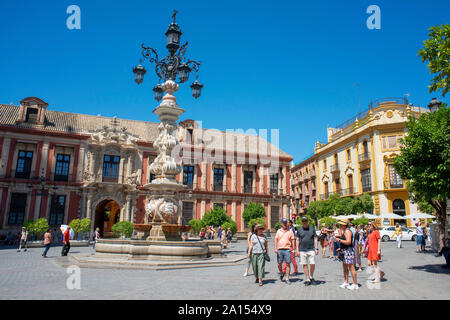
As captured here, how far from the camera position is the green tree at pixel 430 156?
856 centimetres

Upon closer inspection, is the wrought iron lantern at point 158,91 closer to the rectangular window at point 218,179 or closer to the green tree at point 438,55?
the green tree at point 438,55

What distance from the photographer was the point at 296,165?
5134 cm

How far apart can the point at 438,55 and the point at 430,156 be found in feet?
9.16

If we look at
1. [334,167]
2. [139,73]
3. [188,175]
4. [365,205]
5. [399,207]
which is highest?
[334,167]

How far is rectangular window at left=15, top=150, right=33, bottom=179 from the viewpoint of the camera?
26203mm

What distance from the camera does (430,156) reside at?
892cm

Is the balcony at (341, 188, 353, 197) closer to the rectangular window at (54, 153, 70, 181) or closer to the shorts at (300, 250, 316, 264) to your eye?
the rectangular window at (54, 153, 70, 181)

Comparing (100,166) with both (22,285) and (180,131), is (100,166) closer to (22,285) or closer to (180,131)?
(180,131)

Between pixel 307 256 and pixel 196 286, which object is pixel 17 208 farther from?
pixel 307 256

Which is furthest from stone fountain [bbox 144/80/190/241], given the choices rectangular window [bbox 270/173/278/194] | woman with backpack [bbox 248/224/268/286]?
rectangular window [bbox 270/173/278/194]

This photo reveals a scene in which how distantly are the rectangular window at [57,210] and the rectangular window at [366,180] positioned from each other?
2888 centimetres

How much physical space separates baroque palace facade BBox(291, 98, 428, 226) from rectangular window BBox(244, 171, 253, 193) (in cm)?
1081

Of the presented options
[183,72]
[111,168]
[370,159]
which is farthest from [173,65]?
[370,159]

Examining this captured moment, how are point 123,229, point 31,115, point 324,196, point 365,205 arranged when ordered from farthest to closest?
point 324,196 → point 365,205 → point 31,115 → point 123,229
